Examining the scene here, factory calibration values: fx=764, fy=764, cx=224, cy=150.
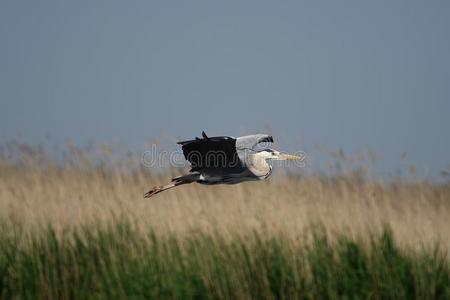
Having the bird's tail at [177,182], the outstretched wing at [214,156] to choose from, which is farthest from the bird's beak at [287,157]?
the bird's tail at [177,182]

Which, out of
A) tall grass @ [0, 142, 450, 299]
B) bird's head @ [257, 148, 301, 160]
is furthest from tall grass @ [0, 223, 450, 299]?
bird's head @ [257, 148, 301, 160]

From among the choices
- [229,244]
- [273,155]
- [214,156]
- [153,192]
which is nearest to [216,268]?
[229,244]

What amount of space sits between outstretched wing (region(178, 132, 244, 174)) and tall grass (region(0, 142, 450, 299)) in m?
0.25

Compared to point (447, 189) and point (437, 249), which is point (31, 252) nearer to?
point (437, 249)

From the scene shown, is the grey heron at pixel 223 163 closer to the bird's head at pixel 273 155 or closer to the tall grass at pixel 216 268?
the bird's head at pixel 273 155

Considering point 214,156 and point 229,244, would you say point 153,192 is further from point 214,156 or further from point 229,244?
point 229,244

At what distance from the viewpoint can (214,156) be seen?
8.28m

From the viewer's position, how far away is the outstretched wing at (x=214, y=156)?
8.03 metres

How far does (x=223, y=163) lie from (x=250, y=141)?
23.0 inches

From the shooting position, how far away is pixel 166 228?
7.43 metres

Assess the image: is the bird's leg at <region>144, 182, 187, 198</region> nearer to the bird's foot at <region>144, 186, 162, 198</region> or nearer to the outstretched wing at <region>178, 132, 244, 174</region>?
the bird's foot at <region>144, 186, 162, 198</region>

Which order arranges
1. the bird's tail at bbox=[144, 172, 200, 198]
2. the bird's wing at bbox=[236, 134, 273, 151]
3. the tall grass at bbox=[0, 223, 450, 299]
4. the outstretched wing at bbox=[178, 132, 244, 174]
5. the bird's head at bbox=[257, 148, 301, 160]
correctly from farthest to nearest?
the bird's head at bbox=[257, 148, 301, 160]
the bird's wing at bbox=[236, 134, 273, 151]
the bird's tail at bbox=[144, 172, 200, 198]
the outstretched wing at bbox=[178, 132, 244, 174]
the tall grass at bbox=[0, 223, 450, 299]

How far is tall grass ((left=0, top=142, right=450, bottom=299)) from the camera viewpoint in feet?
21.1

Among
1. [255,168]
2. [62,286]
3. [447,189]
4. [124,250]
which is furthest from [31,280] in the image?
[447,189]
